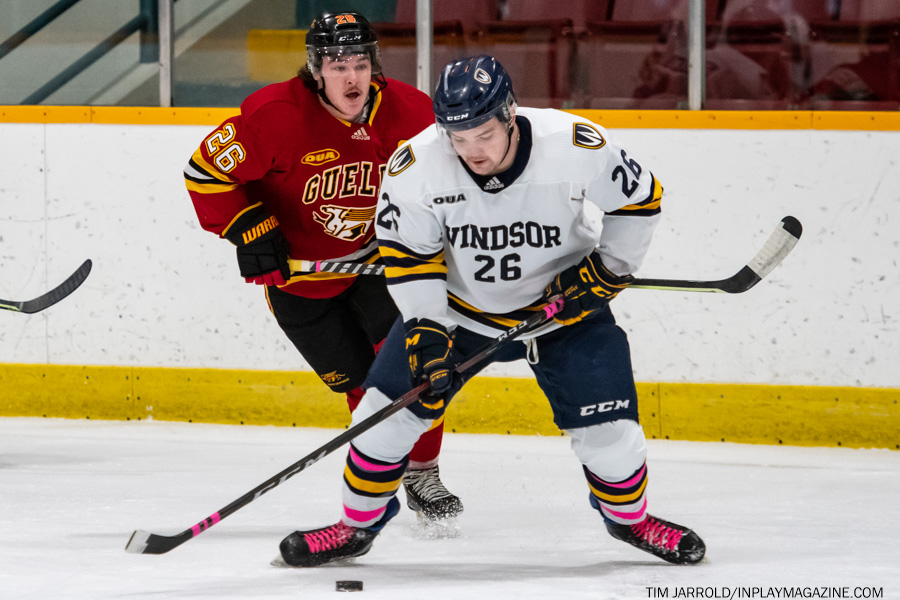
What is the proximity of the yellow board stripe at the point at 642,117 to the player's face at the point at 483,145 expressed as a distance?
5.67 feet

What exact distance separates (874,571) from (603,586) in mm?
532

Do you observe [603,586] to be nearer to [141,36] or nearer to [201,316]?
[201,316]

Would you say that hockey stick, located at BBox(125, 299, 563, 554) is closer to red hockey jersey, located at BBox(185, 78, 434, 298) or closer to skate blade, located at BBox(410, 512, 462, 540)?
skate blade, located at BBox(410, 512, 462, 540)

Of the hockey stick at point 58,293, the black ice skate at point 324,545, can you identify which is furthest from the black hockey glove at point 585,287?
the hockey stick at point 58,293

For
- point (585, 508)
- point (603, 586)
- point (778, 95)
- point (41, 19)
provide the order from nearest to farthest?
point (603, 586) → point (585, 508) → point (778, 95) → point (41, 19)

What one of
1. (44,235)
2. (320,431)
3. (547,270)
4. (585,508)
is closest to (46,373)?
(44,235)

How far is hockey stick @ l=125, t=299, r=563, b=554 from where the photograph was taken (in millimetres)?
2061

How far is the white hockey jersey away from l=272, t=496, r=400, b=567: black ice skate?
46 centimetres

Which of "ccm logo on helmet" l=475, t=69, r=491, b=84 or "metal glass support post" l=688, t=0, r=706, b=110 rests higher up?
"ccm logo on helmet" l=475, t=69, r=491, b=84

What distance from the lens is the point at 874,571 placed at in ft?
6.91

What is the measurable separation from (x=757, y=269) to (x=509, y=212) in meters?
0.69

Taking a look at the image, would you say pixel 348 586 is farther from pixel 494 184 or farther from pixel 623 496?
pixel 494 184

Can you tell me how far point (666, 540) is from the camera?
216 centimetres

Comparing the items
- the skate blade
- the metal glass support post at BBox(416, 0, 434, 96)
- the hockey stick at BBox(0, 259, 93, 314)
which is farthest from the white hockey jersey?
the metal glass support post at BBox(416, 0, 434, 96)
